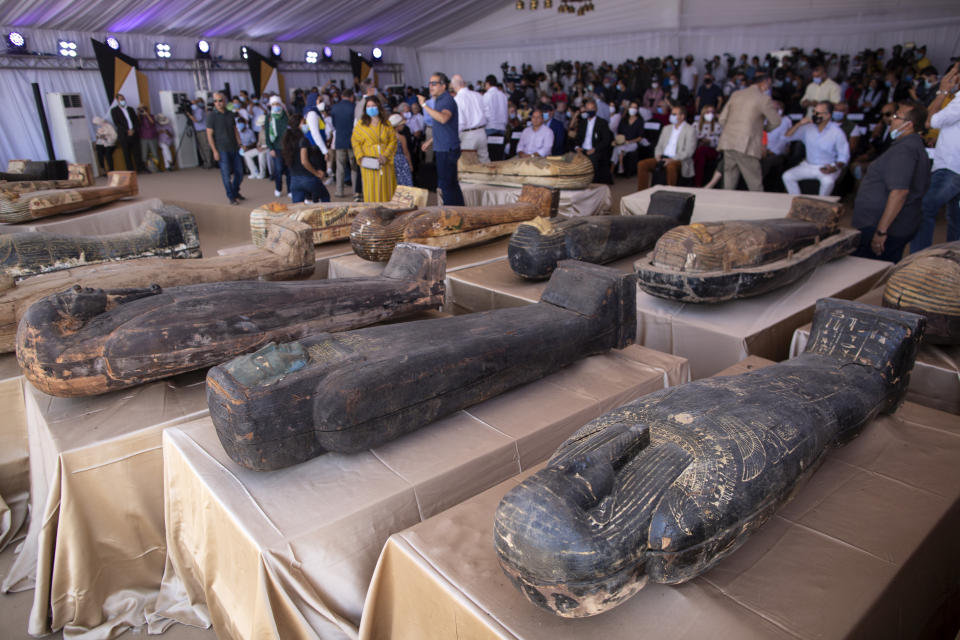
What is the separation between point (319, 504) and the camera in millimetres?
1476

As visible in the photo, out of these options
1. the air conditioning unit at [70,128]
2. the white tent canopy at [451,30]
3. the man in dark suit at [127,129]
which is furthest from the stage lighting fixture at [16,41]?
the man in dark suit at [127,129]

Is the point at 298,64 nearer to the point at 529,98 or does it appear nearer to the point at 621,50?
the point at 529,98

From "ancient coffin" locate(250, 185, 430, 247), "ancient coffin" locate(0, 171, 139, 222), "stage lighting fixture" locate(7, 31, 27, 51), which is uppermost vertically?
"stage lighting fixture" locate(7, 31, 27, 51)

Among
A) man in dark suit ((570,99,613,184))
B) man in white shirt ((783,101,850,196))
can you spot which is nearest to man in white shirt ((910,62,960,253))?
man in white shirt ((783,101,850,196))

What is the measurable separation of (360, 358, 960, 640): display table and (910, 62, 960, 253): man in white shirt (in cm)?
284

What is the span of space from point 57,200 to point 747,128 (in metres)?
5.74

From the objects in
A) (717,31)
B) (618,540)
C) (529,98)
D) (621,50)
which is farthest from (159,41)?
(618,540)

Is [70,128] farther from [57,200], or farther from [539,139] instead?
[539,139]

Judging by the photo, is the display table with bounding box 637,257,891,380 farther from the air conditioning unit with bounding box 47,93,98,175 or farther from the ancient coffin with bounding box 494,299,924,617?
the air conditioning unit with bounding box 47,93,98,175

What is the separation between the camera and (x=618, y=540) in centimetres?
102

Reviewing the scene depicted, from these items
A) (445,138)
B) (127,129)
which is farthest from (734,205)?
(127,129)

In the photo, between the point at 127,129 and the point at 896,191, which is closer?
the point at 896,191

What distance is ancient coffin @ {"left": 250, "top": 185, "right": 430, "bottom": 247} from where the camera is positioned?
362cm

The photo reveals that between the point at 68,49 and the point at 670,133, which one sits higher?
the point at 68,49
